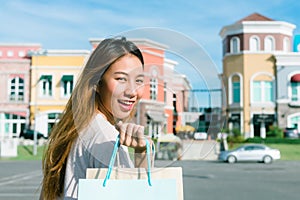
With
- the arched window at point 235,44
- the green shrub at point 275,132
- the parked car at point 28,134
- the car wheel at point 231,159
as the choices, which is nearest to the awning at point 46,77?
the parked car at point 28,134

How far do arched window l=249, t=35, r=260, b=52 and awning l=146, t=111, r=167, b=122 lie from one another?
3409 centimetres

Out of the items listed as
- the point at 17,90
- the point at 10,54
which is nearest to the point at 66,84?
the point at 17,90

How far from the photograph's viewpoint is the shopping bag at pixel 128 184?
111 cm

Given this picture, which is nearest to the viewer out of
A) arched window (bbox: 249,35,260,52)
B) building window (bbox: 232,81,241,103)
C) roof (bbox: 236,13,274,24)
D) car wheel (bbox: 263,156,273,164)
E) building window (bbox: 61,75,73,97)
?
car wheel (bbox: 263,156,273,164)

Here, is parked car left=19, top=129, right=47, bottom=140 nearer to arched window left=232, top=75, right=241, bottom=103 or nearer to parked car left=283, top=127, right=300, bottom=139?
arched window left=232, top=75, right=241, bottom=103

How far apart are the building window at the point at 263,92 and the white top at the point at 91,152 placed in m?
33.7

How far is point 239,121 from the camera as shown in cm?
3562

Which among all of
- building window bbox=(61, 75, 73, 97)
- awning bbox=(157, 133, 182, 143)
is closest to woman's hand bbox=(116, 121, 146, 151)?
awning bbox=(157, 133, 182, 143)

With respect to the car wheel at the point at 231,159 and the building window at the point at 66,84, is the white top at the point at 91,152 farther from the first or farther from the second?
the building window at the point at 66,84

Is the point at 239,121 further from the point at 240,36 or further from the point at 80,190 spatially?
the point at 80,190

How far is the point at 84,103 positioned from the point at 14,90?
32.4 metres

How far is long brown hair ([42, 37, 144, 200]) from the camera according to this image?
120 centimetres

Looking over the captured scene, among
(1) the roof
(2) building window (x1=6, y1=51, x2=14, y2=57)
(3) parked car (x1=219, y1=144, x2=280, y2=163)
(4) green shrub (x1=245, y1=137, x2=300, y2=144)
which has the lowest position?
(3) parked car (x1=219, y1=144, x2=280, y2=163)

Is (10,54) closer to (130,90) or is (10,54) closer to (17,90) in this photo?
(17,90)
